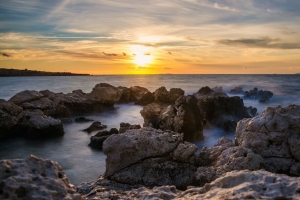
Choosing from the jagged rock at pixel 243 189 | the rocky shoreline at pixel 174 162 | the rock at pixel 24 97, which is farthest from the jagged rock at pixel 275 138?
the rock at pixel 24 97

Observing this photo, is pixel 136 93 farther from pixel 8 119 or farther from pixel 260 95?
pixel 8 119

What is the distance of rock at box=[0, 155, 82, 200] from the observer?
365 centimetres

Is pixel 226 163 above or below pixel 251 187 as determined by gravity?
below

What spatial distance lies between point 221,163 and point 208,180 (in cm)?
70

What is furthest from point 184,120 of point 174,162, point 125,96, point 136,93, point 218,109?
point 136,93

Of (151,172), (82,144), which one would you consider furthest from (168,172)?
(82,144)

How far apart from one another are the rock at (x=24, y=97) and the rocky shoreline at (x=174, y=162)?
2.88 m

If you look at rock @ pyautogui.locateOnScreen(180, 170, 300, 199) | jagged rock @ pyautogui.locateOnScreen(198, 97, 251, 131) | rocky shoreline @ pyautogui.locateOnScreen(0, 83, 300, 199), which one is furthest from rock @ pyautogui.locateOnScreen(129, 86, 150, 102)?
rock @ pyautogui.locateOnScreen(180, 170, 300, 199)

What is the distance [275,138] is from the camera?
8.28 m

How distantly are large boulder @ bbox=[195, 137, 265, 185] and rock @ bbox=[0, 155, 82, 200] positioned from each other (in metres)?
3.76

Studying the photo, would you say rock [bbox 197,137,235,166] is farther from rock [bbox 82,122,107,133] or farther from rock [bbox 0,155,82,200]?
rock [bbox 82,122,107,133]

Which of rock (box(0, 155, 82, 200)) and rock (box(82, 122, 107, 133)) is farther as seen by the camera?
rock (box(82, 122, 107, 133))

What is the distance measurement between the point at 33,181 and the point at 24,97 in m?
19.5

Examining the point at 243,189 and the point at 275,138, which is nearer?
the point at 243,189
